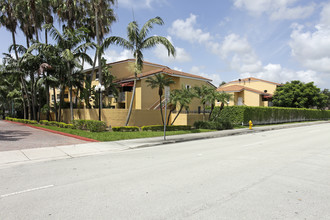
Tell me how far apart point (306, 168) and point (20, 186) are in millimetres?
7863

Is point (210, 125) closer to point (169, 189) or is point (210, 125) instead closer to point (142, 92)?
point (142, 92)

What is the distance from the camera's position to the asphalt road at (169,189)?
3.94 meters

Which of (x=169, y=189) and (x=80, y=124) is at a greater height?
(x=80, y=124)

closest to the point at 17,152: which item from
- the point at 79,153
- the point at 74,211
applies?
the point at 79,153

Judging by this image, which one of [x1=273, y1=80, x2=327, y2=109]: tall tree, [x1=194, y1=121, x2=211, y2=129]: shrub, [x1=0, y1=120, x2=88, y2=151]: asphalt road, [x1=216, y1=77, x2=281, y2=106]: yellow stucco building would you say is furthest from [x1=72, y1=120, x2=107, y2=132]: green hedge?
[x1=273, y1=80, x2=327, y2=109]: tall tree

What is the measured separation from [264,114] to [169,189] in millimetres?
28465

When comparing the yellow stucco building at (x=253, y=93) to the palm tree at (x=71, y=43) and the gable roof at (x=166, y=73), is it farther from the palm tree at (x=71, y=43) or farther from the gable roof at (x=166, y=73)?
the palm tree at (x=71, y=43)

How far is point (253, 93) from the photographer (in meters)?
39.4

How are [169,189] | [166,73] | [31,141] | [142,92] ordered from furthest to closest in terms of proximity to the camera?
[166,73] < [142,92] < [31,141] < [169,189]

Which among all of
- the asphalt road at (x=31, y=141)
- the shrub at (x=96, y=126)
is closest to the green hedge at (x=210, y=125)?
the shrub at (x=96, y=126)

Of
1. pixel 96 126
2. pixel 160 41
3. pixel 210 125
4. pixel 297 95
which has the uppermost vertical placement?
pixel 160 41

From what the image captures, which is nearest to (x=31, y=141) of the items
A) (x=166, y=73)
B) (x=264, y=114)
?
(x=166, y=73)

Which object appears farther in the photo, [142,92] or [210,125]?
[142,92]

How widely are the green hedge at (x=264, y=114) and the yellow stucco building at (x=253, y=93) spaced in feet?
17.4
